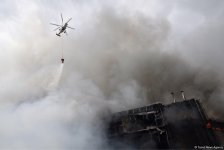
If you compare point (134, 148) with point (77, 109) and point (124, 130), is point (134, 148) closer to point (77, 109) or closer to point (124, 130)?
point (124, 130)

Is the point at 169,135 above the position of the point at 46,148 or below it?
above

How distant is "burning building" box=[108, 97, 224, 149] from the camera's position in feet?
110

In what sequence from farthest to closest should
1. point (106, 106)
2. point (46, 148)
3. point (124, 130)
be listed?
point (106, 106), point (124, 130), point (46, 148)

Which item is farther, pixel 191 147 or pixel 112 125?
pixel 112 125

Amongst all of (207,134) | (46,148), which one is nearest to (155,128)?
(207,134)

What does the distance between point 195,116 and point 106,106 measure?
1608cm

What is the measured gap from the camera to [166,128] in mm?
35531

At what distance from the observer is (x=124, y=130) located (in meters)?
38.6

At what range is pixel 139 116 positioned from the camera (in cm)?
3881

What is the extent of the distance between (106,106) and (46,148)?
14201 mm

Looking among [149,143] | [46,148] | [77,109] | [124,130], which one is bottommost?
[46,148]

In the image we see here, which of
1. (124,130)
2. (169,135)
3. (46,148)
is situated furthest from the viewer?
(124,130)

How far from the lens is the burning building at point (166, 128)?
33.5 meters

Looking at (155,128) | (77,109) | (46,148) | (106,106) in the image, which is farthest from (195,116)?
(46,148)
